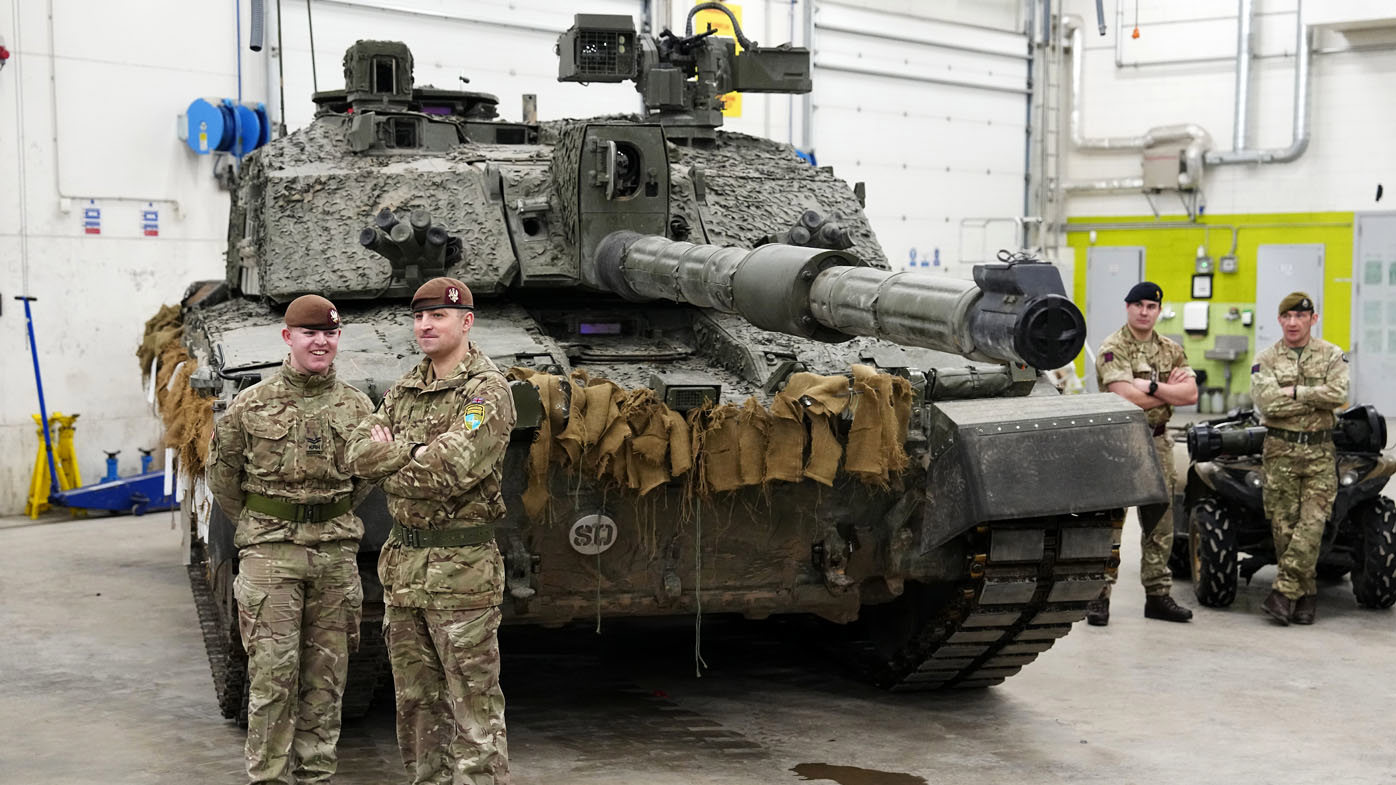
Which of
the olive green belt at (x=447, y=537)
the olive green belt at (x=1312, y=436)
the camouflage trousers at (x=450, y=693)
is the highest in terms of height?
the olive green belt at (x=447, y=537)

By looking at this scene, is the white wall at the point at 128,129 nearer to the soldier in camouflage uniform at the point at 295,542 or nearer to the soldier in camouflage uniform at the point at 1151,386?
the soldier in camouflage uniform at the point at 1151,386

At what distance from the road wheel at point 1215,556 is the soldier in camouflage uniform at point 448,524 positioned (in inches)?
226

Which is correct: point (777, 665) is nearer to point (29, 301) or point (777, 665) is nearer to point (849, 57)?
point (29, 301)

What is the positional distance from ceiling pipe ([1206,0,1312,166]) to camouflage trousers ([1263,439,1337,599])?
1121cm

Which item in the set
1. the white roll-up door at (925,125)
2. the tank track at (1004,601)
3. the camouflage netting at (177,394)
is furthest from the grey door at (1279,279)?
the camouflage netting at (177,394)

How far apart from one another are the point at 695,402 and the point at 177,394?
3.21m

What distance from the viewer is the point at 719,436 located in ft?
20.5

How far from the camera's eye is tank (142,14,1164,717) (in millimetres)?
6160

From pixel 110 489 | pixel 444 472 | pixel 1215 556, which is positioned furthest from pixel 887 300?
pixel 110 489

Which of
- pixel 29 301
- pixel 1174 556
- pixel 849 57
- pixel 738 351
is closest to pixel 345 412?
pixel 738 351

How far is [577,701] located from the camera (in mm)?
7590

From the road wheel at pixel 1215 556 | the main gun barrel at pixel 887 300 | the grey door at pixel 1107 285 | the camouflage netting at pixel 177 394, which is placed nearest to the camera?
the main gun barrel at pixel 887 300

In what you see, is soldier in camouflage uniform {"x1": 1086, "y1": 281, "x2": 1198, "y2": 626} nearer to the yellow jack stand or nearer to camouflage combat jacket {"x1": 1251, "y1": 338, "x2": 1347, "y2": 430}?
camouflage combat jacket {"x1": 1251, "y1": 338, "x2": 1347, "y2": 430}

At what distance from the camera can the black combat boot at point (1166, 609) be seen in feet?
31.2
